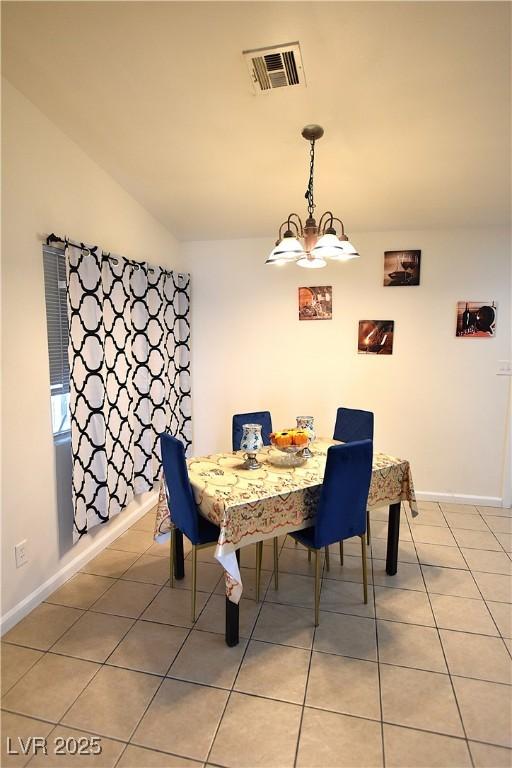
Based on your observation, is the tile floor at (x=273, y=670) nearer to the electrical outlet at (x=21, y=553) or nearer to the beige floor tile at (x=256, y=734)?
the beige floor tile at (x=256, y=734)

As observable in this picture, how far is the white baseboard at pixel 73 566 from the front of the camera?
2033mm

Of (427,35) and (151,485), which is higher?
(427,35)

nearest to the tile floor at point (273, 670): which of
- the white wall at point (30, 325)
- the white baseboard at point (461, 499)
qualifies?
the white wall at point (30, 325)

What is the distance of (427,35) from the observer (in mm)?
1524

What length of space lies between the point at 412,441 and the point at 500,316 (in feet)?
4.23

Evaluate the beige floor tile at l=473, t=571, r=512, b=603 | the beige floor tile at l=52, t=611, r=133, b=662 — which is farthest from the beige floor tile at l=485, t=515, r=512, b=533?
the beige floor tile at l=52, t=611, r=133, b=662

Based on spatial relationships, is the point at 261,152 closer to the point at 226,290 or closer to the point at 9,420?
the point at 226,290

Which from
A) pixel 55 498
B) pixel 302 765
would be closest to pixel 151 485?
pixel 55 498

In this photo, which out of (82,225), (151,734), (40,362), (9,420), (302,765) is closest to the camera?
(302,765)

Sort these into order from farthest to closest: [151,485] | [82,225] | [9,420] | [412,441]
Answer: [412,441] → [151,485] → [82,225] → [9,420]

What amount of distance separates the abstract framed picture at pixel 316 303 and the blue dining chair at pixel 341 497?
1.91m

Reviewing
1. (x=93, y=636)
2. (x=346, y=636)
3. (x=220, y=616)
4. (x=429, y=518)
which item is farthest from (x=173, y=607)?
(x=429, y=518)

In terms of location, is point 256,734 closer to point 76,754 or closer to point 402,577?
point 76,754

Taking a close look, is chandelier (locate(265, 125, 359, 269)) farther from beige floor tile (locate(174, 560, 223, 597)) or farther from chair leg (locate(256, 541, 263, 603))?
beige floor tile (locate(174, 560, 223, 597))
